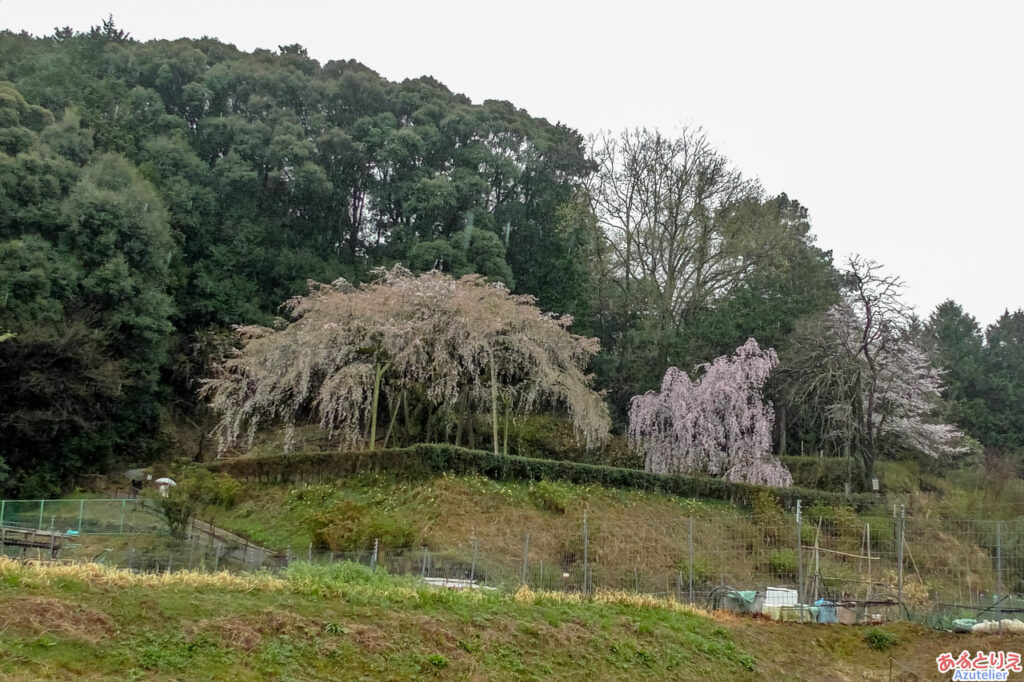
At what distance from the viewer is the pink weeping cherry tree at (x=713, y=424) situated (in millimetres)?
32031

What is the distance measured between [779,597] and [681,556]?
3.83 meters

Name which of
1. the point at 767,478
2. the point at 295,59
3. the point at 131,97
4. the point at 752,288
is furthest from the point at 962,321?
the point at 131,97

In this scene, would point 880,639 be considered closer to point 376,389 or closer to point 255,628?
point 255,628

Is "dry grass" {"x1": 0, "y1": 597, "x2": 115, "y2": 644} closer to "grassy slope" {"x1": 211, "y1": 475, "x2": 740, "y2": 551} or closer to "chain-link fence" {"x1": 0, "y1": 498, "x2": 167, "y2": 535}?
"grassy slope" {"x1": 211, "y1": 475, "x2": 740, "y2": 551}

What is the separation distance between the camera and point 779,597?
50.7 ft

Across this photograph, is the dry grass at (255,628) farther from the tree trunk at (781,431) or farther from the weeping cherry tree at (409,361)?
the tree trunk at (781,431)

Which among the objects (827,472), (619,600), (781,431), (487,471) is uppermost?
(781,431)

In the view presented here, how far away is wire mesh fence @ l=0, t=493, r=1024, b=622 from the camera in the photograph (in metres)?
15.6

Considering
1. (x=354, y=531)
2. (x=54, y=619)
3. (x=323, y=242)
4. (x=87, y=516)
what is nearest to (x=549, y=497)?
(x=354, y=531)

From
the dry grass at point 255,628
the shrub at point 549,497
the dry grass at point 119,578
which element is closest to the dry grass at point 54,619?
the dry grass at point 119,578

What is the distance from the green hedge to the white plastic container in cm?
1743

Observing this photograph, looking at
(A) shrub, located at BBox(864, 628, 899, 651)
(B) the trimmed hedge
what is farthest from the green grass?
(B) the trimmed hedge

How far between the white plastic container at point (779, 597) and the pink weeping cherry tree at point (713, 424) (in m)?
15.9

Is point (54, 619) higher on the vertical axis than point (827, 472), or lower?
lower
